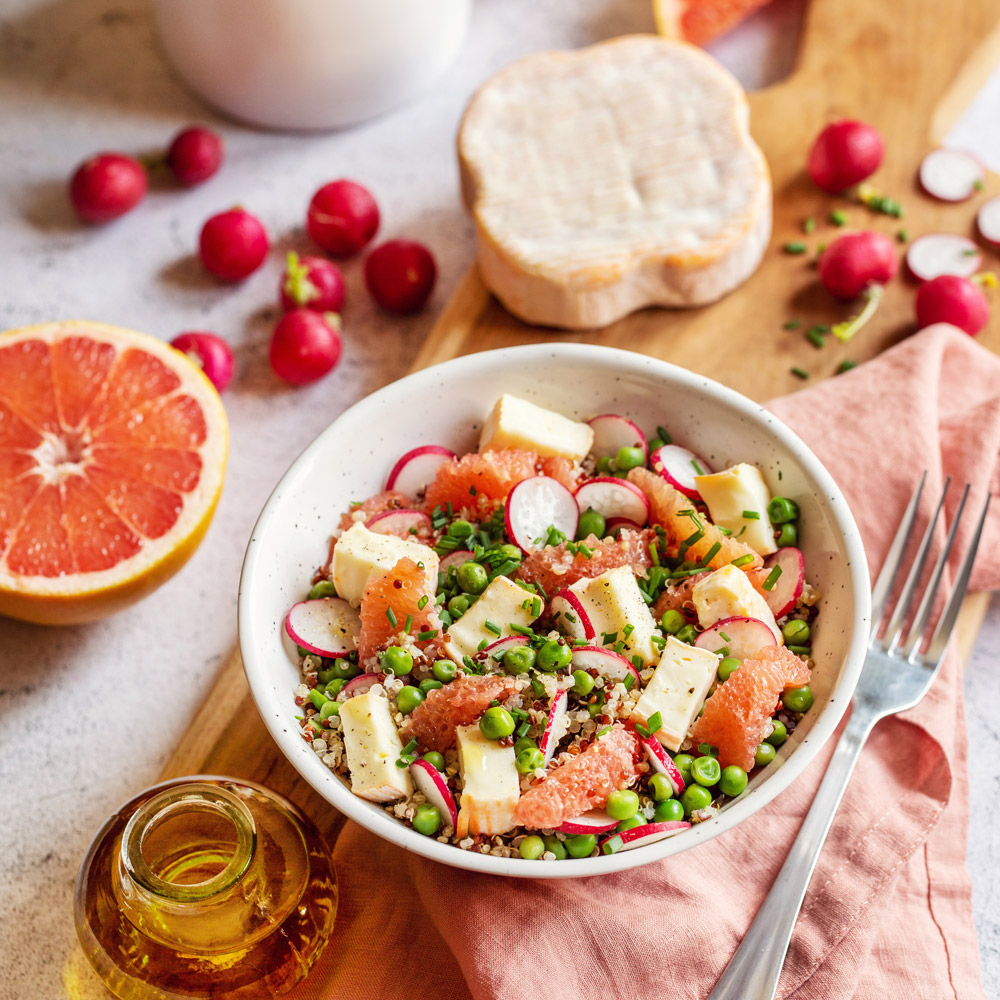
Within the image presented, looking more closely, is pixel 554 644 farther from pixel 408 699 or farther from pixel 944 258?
pixel 944 258

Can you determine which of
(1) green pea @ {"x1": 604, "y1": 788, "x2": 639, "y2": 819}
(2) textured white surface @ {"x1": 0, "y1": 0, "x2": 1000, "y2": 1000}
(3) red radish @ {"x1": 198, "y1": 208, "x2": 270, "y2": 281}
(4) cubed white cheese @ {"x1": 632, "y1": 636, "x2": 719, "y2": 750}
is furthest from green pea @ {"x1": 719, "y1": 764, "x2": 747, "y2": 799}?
(3) red radish @ {"x1": 198, "y1": 208, "x2": 270, "y2": 281}

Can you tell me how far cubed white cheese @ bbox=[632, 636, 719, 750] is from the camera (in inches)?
101

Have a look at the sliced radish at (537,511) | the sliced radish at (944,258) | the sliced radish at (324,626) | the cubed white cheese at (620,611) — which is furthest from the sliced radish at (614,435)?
the sliced radish at (944,258)

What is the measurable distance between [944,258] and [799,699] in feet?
6.69

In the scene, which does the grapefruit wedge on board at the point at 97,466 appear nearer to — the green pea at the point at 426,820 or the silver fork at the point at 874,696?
the green pea at the point at 426,820

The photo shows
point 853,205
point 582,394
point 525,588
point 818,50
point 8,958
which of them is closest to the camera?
point 525,588

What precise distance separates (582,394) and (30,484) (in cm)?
176

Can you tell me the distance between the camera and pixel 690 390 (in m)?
3.07

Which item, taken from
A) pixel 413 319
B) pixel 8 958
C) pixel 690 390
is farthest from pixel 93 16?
pixel 8 958

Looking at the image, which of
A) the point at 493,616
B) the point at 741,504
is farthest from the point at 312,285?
the point at 741,504

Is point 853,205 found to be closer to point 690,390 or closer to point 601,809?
point 690,390

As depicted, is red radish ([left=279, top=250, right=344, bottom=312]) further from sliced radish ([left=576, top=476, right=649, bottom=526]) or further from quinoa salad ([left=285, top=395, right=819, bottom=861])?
sliced radish ([left=576, top=476, right=649, bottom=526])

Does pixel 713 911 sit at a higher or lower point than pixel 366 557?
lower

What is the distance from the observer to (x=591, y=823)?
8.10 ft
